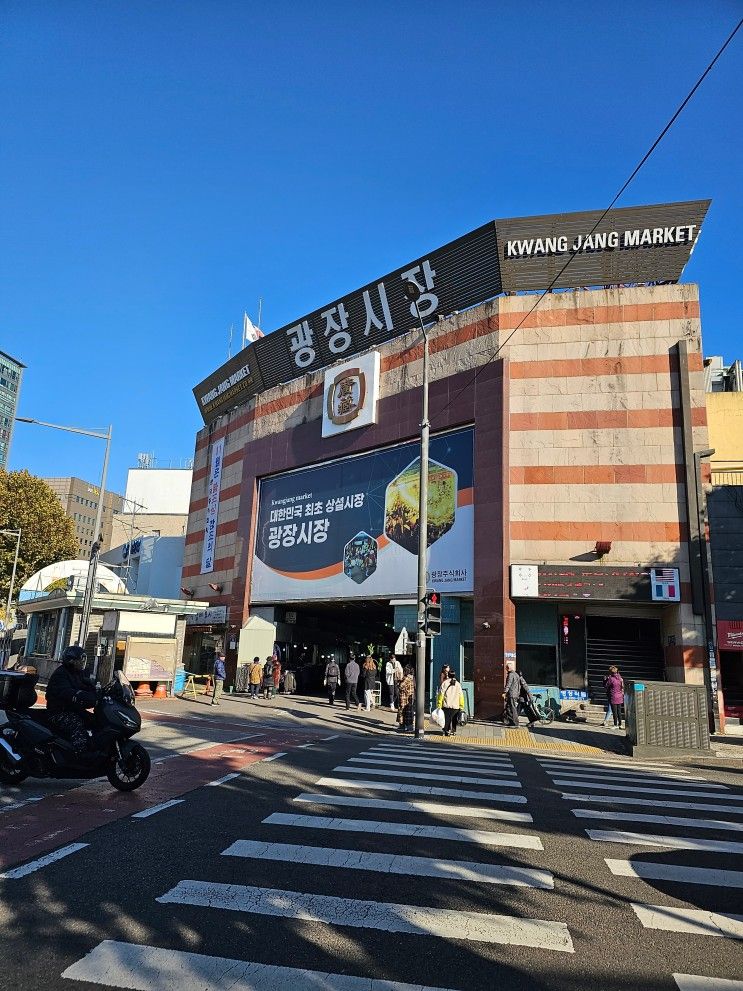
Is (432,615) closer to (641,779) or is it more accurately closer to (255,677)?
(641,779)

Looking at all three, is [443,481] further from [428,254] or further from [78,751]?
[78,751]

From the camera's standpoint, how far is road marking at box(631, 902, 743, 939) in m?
4.33

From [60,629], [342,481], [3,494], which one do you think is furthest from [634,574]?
[3,494]

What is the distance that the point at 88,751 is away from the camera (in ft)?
26.1

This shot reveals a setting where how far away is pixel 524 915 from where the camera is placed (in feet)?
14.7

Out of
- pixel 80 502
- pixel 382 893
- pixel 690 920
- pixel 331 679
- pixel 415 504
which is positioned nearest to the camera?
pixel 690 920

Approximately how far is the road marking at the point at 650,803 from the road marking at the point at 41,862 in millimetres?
5519

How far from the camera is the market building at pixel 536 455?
2139 cm

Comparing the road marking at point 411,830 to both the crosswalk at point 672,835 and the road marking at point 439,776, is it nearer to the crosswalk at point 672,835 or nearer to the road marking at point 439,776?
the crosswalk at point 672,835

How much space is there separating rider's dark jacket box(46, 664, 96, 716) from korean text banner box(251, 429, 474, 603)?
16280mm

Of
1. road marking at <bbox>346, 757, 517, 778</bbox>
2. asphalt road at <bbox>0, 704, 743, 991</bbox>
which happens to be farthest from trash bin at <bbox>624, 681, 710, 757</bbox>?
Answer: asphalt road at <bbox>0, 704, 743, 991</bbox>

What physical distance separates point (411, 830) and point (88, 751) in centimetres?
400

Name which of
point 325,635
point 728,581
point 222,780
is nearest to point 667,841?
point 222,780

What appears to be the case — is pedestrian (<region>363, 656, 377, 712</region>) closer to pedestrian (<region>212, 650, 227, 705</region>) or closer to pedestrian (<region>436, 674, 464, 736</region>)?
pedestrian (<region>212, 650, 227, 705</region>)
